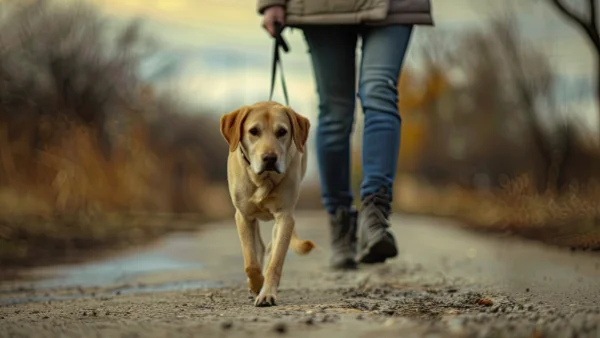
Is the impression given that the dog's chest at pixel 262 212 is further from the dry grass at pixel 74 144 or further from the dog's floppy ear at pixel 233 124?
the dry grass at pixel 74 144

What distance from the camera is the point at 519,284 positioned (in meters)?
6.52

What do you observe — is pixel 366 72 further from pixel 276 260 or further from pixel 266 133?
pixel 276 260

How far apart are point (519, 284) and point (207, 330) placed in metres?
3.32

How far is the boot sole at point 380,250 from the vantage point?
6.23m

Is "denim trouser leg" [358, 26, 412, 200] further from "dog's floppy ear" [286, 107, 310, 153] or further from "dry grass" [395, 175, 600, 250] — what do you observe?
"dry grass" [395, 175, 600, 250]

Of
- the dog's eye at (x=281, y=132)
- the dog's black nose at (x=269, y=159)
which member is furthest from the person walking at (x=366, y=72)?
the dog's black nose at (x=269, y=159)

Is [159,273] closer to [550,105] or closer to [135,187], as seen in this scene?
[135,187]

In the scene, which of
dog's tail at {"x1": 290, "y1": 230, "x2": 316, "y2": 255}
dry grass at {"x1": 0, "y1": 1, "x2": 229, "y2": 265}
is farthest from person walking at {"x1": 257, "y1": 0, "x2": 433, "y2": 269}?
dry grass at {"x1": 0, "y1": 1, "x2": 229, "y2": 265}

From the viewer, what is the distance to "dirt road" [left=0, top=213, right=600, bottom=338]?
3801 millimetres

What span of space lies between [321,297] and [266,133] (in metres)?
1.00

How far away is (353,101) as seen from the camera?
23.2ft

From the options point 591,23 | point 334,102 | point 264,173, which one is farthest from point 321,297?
point 591,23

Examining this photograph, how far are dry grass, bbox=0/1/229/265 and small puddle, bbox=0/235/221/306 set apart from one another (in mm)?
773

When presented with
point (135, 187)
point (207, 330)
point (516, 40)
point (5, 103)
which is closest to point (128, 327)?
point (207, 330)
